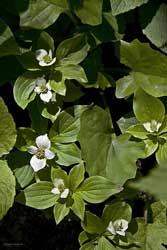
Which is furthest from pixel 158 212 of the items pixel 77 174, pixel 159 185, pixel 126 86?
pixel 159 185

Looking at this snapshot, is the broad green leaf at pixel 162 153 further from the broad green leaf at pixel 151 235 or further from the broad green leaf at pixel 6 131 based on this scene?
the broad green leaf at pixel 6 131

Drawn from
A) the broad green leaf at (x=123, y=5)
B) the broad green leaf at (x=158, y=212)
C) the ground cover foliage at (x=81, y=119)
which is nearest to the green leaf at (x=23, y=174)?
the ground cover foliage at (x=81, y=119)

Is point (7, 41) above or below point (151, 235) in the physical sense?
above

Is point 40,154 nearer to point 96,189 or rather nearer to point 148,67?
point 96,189

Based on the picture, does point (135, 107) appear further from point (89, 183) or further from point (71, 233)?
point (71, 233)

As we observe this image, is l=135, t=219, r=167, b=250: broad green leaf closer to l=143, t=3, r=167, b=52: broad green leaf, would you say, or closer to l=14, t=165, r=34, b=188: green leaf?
l=14, t=165, r=34, b=188: green leaf
